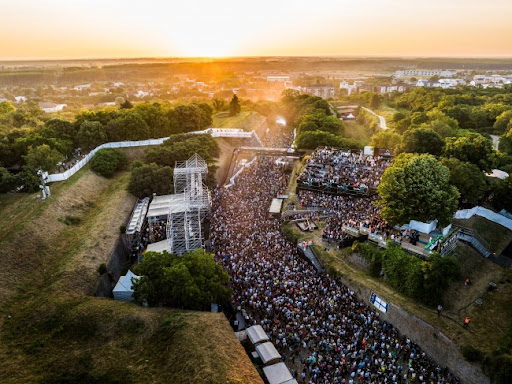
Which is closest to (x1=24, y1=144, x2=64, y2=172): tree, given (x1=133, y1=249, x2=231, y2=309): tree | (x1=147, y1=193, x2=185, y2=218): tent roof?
(x1=147, y1=193, x2=185, y2=218): tent roof

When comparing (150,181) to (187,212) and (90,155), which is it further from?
(90,155)

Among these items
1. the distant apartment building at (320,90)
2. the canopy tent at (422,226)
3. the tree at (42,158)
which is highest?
the tree at (42,158)

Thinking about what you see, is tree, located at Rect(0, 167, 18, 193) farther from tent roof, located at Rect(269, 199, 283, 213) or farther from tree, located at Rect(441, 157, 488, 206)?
tree, located at Rect(441, 157, 488, 206)

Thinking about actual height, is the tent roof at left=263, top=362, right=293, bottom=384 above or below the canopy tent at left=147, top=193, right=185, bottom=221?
below

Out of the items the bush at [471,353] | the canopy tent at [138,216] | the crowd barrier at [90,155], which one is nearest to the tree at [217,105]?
the crowd barrier at [90,155]

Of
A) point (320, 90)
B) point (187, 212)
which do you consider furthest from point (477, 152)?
point (320, 90)

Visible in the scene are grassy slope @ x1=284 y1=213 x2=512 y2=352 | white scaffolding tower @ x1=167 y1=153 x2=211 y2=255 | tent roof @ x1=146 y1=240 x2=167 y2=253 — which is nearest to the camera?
grassy slope @ x1=284 y1=213 x2=512 y2=352

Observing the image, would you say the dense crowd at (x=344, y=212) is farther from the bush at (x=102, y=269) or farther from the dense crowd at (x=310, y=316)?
the bush at (x=102, y=269)

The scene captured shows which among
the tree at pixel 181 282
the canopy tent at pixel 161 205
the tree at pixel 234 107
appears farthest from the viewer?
the tree at pixel 234 107
